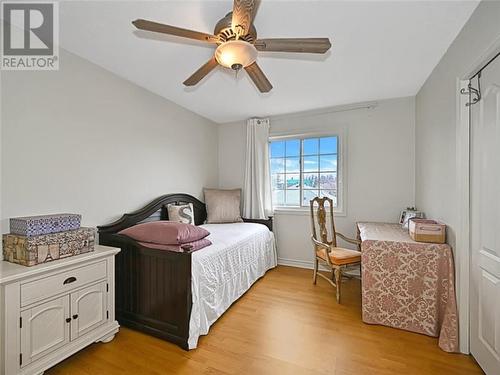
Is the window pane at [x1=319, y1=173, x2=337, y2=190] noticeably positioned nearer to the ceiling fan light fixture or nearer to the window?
the window

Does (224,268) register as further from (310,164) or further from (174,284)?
(310,164)

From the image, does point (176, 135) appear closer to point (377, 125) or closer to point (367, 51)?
point (367, 51)

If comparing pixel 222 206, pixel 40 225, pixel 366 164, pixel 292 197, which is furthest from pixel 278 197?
pixel 40 225

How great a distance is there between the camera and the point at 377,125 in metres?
3.26

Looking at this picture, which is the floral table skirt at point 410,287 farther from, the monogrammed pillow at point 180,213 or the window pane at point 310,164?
the monogrammed pillow at point 180,213

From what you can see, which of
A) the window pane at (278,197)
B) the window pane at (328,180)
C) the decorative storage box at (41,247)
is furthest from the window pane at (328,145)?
the decorative storage box at (41,247)

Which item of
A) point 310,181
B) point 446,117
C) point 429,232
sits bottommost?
point 429,232

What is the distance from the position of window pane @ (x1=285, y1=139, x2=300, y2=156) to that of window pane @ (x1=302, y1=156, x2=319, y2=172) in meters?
0.17

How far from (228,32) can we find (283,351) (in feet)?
7.52

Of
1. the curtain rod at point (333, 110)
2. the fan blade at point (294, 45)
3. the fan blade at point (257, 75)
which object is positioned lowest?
the fan blade at point (257, 75)

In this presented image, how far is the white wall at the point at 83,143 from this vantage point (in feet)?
5.88

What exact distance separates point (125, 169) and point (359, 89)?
2844mm

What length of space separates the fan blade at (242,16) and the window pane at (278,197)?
2776 mm

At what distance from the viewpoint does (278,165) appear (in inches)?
157
